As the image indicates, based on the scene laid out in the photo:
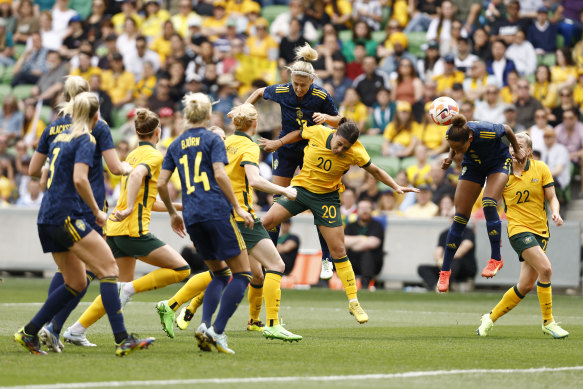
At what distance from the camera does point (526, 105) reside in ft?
66.8

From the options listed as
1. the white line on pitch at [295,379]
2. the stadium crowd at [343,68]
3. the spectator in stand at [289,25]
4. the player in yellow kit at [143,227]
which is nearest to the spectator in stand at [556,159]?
the stadium crowd at [343,68]

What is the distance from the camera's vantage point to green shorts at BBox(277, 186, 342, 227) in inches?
459

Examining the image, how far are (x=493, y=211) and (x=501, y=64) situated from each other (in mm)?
9555

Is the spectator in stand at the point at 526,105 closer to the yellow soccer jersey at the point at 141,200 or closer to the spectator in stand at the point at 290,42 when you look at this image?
the spectator in stand at the point at 290,42

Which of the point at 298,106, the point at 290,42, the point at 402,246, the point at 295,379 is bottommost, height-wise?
the point at 402,246

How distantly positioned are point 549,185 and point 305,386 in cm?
617

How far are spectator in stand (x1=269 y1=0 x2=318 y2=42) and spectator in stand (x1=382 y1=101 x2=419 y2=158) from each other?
371 cm

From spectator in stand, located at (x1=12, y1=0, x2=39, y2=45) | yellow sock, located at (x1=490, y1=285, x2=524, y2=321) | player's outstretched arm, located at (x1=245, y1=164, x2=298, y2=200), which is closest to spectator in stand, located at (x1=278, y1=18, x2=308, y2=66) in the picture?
spectator in stand, located at (x1=12, y1=0, x2=39, y2=45)

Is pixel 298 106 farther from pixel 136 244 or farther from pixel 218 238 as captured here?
pixel 218 238

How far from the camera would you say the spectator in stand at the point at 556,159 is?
19.4 meters

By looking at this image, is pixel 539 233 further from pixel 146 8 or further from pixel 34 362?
pixel 146 8

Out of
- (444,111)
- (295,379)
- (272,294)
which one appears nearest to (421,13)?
(444,111)

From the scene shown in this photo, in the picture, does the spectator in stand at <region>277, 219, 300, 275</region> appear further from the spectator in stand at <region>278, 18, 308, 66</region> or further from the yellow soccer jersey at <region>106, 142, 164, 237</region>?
the yellow soccer jersey at <region>106, 142, 164, 237</region>

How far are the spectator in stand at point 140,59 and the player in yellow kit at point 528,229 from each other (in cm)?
1535
